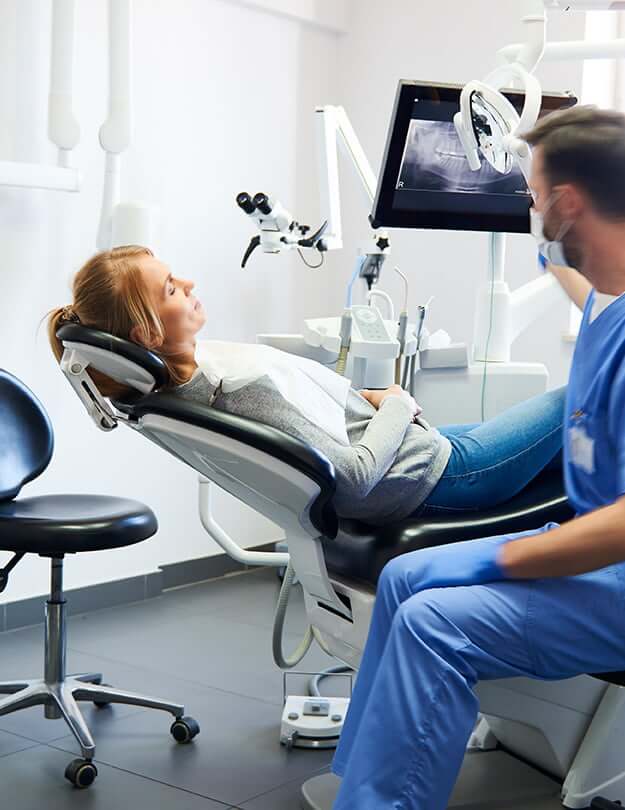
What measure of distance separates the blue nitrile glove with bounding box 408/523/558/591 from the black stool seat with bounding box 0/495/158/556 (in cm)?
79

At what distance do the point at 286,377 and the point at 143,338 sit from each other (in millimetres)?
247

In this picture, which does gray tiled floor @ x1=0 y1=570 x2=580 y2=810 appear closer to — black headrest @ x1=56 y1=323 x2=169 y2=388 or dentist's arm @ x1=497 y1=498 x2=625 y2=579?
dentist's arm @ x1=497 y1=498 x2=625 y2=579

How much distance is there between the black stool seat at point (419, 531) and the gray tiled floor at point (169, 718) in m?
0.49

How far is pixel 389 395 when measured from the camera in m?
2.01

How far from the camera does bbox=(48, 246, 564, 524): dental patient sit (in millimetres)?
1803

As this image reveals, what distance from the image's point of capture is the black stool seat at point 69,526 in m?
2.19

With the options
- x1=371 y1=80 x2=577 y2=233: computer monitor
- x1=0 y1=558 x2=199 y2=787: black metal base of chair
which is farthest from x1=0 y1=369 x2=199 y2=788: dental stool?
x1=371 y1=80 x2=577 y2=233: computer monitor

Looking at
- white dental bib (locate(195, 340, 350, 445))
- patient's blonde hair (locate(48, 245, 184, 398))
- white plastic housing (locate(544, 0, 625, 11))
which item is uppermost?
white plastic housing (locate(544, 0, 625, 11))

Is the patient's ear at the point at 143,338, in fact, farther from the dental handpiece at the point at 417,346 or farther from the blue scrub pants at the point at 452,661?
the dental handpiece at the point at 417,346

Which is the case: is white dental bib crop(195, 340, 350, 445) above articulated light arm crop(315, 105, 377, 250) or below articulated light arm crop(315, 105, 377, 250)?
below

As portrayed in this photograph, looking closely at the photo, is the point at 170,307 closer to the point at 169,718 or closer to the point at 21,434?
the point at 21,434

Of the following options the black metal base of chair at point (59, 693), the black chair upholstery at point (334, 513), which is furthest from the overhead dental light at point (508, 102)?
the black metal base of chair at point (59, 693)

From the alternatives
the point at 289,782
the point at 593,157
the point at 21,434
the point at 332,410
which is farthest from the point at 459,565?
the point at 21,434

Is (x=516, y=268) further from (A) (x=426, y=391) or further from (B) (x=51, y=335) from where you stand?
(B) (x=51, y=335)
